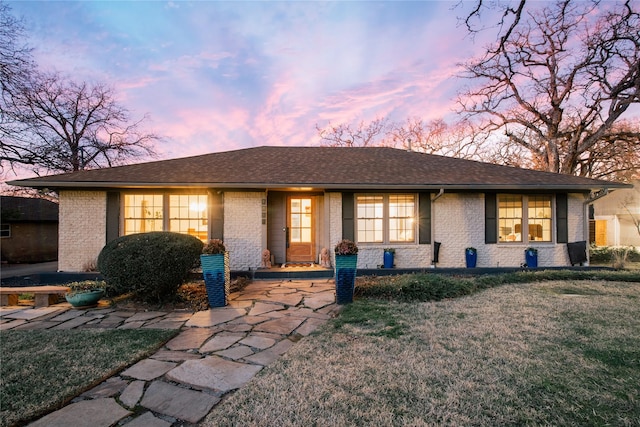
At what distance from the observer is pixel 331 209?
8.42m

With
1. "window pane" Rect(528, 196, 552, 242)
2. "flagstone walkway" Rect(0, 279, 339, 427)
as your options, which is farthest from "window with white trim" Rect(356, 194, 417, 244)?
"window pane" Rect(528, 196, 552, 242)

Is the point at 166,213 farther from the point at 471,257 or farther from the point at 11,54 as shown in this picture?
the point at 11,54

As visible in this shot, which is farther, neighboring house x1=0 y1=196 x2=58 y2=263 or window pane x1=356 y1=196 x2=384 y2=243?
neighboring house x1=0 y1=196 x2=58 y2=263

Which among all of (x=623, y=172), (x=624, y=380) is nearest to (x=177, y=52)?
(x=624, y=380)

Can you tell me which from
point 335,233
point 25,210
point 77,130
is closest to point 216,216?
point 335,233

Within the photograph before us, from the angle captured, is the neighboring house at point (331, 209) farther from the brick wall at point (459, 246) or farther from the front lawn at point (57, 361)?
the front lawn at point (57, 361)

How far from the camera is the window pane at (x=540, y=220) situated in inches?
346

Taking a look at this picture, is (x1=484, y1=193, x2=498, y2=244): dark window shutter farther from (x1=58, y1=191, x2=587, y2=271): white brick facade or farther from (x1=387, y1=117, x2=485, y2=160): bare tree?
(x1=387, y1=117, x2=485, y2=160): bare tree

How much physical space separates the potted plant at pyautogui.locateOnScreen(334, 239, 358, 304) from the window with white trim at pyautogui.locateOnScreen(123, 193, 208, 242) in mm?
4532

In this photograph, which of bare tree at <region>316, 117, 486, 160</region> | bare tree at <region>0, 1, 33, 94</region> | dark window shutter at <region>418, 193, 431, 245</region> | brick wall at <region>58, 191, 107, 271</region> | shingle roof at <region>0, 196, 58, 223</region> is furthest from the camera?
bare tree at <region>316, 117, 486, 160</region>

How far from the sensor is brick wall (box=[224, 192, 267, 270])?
322 inches

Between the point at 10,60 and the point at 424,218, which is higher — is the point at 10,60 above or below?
above

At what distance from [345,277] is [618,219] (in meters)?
21.1

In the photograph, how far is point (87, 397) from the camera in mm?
2484
